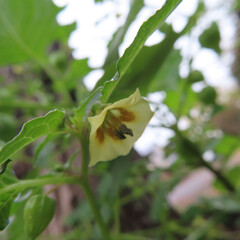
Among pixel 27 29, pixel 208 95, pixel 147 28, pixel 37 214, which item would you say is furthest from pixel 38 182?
pixel 27 29

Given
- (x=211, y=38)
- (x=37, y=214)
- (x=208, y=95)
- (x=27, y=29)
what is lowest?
(x=208, y=95)

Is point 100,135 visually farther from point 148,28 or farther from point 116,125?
point 148,28

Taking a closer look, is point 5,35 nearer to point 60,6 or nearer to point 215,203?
point 60,6

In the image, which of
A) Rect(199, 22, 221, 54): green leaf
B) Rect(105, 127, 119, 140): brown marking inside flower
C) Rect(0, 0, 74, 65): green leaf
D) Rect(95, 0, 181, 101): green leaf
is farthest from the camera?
Rect(0, 0, 74, 65): green leaf

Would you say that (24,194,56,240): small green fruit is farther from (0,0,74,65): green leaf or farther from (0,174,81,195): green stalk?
(0,0,74,65): green leaf

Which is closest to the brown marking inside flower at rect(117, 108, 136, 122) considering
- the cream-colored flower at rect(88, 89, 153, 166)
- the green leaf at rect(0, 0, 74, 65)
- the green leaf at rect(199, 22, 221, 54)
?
the cream-colored flower at rect(88, 89, 153, 166)

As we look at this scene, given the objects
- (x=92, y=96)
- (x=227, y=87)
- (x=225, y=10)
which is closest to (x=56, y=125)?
(x=92, y=96)

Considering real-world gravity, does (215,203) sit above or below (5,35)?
below
